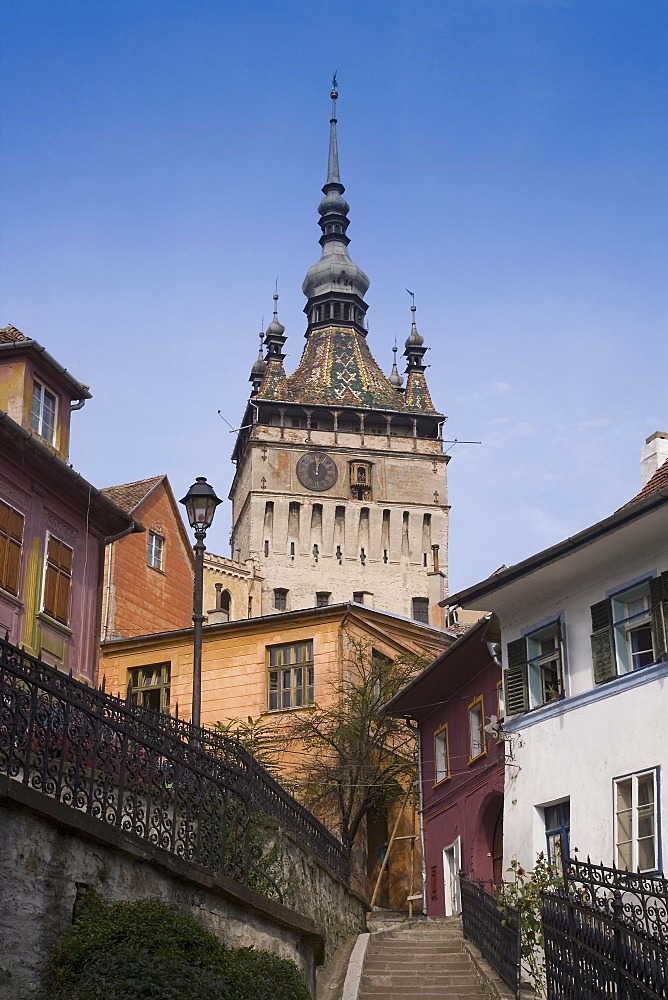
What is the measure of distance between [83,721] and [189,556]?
118 feet

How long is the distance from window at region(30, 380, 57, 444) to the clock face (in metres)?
68.4

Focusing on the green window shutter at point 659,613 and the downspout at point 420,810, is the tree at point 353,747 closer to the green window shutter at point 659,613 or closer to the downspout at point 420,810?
the downspout at point 420,810

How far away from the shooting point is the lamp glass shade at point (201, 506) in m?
18.3

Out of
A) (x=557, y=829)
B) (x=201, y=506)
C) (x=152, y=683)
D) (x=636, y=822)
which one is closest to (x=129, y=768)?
(x=201, y=506)

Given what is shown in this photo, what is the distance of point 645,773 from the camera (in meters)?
19.0

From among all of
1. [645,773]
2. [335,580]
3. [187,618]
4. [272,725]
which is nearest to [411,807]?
[272,725]

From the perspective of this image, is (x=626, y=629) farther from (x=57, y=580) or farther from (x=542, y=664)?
(x=57, y=580)

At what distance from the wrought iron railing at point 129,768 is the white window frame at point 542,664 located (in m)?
7.80

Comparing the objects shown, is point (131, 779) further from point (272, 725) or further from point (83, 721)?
point (272, 725)

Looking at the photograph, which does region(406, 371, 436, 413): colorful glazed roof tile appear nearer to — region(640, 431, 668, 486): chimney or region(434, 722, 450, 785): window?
region(434, 722, 450, 785): window

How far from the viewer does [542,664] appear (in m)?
22.3

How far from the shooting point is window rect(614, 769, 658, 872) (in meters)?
18.7

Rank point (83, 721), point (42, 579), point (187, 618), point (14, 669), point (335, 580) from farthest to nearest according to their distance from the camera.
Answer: point (335, 580), point (187, 618), point (42, 579), point (83, 721), point (14, 669)

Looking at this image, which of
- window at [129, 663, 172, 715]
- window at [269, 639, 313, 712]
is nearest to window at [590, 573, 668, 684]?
window at [269, 639, 313, 712]
